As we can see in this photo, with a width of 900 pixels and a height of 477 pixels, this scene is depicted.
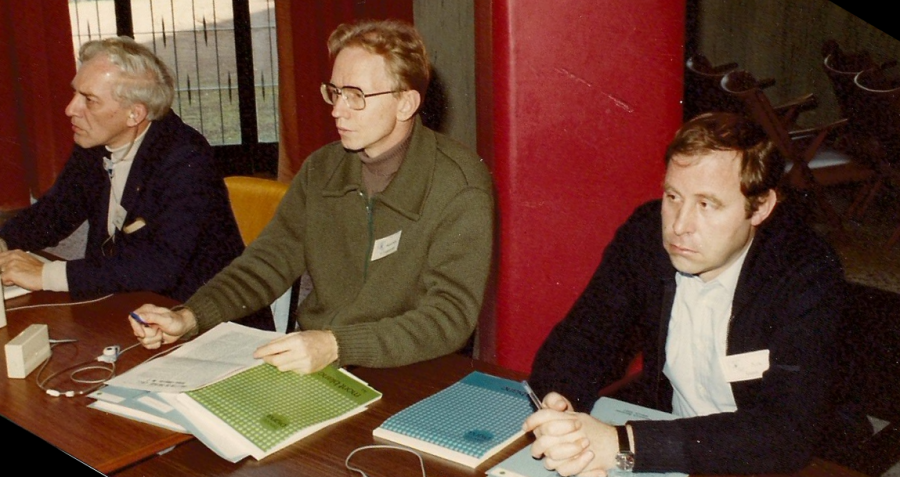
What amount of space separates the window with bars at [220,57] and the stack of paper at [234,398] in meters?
4.64

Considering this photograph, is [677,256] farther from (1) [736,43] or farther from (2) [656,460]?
(1) [736,43]

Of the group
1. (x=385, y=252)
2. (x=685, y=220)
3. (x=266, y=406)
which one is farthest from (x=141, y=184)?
(x=685, y=220)

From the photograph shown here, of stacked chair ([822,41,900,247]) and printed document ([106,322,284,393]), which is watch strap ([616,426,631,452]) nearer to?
printed document ([106,322,284,393])

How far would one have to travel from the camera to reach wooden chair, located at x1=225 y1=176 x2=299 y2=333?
2289 millimetres

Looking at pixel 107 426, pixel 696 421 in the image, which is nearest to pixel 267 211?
pixel 107 426

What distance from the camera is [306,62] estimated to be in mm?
6035

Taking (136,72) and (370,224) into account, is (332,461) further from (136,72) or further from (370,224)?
(136,72)

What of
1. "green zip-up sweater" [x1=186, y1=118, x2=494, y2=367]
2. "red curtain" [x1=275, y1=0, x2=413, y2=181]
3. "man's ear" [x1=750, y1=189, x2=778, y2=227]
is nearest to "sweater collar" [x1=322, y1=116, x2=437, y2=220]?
"green zip-up sweater" [x1=186, y1=118, x2=494, y2=367]

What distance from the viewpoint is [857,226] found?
5.43 m

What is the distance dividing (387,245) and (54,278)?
2.83 ft

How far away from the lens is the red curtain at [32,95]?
5.28 metres

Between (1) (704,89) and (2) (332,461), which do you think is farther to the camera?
(1) (704,89)

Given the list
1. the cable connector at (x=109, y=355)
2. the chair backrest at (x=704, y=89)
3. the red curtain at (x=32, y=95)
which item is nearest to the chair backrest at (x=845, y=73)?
the chair backrest at (x=704, y=89)

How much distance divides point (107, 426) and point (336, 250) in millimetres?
787
